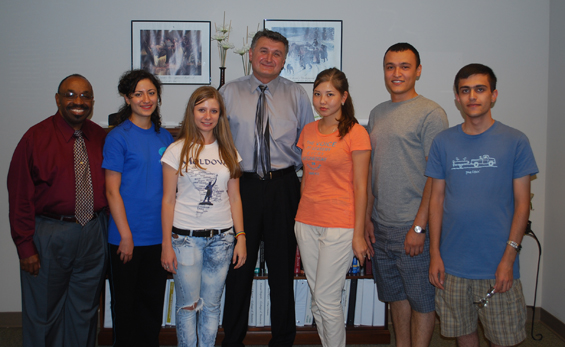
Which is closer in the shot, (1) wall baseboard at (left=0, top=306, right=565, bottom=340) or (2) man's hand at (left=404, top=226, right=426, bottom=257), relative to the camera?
(2) man's hand at (left=404, top=226, right=426, bottom=257)

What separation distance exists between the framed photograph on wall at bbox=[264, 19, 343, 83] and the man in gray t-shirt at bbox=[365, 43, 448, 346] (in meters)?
0.94

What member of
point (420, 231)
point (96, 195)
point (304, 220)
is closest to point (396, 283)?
point (420, 231)

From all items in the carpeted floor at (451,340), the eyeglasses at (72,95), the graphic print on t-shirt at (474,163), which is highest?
the eyeglasses at (72,95)

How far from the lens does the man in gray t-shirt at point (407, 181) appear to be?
6.41 feet

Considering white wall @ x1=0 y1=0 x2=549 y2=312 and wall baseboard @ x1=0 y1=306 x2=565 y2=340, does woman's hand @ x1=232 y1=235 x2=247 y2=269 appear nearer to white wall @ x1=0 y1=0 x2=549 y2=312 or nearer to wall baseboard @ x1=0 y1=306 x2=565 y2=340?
white wall @ x1=0 y1=0 x2=549 y2=312

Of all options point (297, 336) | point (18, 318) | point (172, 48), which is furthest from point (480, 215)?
point (18, 318)

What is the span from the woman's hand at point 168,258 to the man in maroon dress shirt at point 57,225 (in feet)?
1.22

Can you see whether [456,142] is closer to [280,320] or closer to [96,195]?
[280,320]

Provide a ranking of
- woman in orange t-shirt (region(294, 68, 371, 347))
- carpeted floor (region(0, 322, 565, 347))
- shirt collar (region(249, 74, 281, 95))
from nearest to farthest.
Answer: woman in orange t-shirt (region(294, 68, 371, 347))
shirt collar (region(249, 74, 281, 95))
carpeted floor (region(0, 322, 565, 347))

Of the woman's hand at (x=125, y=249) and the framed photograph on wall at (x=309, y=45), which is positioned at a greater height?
the framed photograph on wall at (x=309, y=45)

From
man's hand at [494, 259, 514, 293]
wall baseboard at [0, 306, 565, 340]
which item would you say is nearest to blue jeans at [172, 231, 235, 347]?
man's hand at [494, 259, 514, 293]

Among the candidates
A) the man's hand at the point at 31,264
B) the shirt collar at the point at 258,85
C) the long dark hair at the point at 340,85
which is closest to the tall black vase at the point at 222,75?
the shirt collar at the point at 258,85

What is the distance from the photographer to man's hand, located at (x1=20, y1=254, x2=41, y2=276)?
1857 millimetres

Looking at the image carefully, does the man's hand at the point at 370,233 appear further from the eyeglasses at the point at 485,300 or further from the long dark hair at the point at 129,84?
the long dark hair at the point at 129,84
